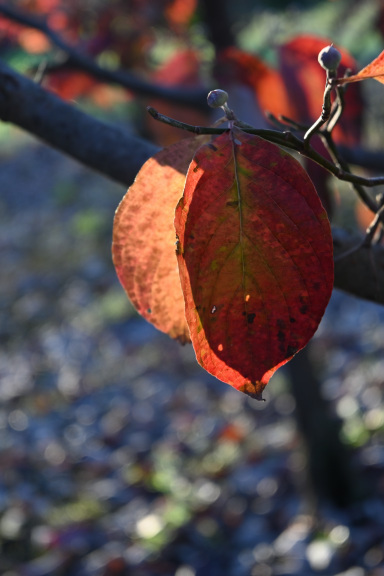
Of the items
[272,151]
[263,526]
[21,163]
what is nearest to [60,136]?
[272,151]

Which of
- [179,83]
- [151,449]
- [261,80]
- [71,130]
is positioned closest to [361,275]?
[71,130]

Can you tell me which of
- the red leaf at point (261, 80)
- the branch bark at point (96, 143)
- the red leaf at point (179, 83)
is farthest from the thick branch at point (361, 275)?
the red leaf at point (179, 83)

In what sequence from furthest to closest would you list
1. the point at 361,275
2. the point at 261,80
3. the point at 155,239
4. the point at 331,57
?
1. the point at 261,80
2. the point at 361,275
3. the point at 155,239
4. the point at 331,57

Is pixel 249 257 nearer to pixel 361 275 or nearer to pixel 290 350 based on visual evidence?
pixel 290 350

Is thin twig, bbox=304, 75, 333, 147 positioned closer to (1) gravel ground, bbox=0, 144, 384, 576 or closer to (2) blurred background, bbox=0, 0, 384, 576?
(2) blurred background, bbox=0, 0, 384, 576

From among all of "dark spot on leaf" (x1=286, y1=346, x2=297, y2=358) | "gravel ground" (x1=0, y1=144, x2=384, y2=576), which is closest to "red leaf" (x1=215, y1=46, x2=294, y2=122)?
"dark spot on leaf" (x1=286, y1=346, x2=297, y2=358)

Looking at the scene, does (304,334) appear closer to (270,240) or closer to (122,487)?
(270,240)

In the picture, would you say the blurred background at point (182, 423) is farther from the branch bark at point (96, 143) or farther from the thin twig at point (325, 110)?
the thin twig at point (325, 110)
